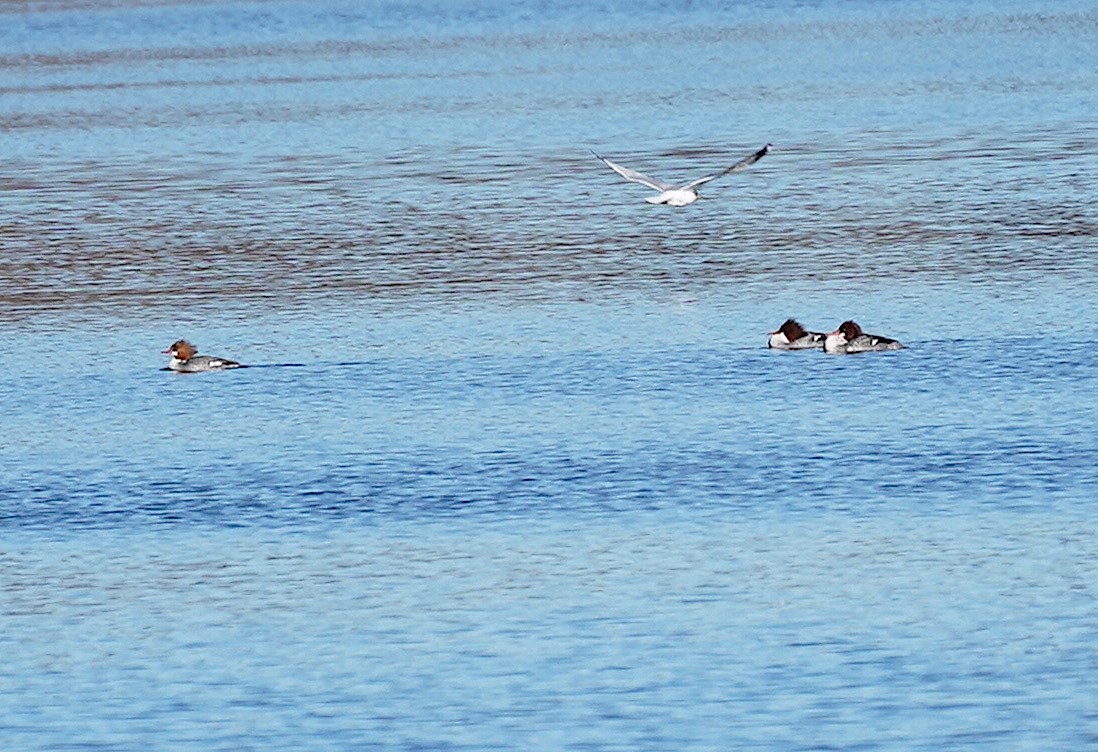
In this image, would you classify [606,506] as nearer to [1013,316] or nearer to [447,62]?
[1013,316]

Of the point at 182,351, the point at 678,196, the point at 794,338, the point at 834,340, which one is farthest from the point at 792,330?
the point at 182,351

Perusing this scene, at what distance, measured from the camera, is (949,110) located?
121ft

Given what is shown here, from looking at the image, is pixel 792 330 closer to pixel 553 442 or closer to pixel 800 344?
pixel 800 344

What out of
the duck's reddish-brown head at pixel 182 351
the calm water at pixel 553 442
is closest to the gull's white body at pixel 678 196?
the calm water at pixel 553 442

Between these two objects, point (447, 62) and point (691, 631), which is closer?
point (691, 631)

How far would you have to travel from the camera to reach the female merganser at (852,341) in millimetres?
18516

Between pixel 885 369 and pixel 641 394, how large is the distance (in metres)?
1.83

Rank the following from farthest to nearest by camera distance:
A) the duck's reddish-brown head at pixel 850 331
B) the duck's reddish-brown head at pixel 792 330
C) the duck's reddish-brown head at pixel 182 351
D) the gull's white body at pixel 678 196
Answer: the gull's white body at pixel 678 196
the duck's reddish-brown head at pixel 182 351
the duck's reddish-brown head at pixel 792 330
the duck's reddish-brown head at pixel 850 331

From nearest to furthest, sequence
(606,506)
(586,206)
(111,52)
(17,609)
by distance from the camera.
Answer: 1. (17,609)
2. (606,506)
3. (586,206)
4. (111,52)

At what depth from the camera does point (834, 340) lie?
61.0 feet

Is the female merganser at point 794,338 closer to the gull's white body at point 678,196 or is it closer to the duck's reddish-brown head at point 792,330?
the duck's reddish-brown head at point 792,330

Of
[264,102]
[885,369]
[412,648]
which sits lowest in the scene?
[412,648]

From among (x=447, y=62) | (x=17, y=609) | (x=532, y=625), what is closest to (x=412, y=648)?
(x=532, y=625)

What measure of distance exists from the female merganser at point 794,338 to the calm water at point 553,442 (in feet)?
1.34
